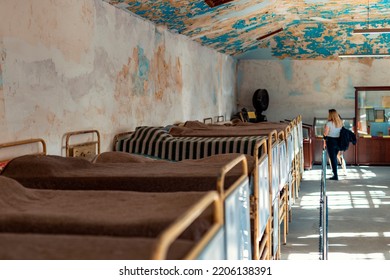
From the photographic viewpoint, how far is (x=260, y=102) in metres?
17.5

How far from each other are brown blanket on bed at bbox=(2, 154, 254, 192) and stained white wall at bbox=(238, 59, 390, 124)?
13.1 metres

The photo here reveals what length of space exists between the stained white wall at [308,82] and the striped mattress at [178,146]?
10404mm

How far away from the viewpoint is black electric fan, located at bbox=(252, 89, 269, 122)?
17.5 metres

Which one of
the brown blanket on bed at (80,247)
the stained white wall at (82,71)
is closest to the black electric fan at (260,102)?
the stained white wall at (82,71)

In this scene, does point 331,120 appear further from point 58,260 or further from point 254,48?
point 58,260

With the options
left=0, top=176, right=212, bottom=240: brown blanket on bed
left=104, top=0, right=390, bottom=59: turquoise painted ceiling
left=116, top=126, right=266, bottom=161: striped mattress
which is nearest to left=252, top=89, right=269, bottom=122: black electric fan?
left=104, top=0, right=390, bottom=59: turquoise painted ceiling

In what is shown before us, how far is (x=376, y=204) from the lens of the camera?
36.2ft

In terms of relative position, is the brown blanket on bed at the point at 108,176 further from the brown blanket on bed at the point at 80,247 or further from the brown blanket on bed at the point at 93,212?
the brown blanket on bed at the point at 80,247

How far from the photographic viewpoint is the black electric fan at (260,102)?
17516mm

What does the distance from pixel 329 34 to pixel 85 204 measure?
44.1ft

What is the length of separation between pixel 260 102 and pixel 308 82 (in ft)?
5.48

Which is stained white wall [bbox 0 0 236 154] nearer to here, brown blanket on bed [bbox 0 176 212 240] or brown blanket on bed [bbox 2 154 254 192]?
brown blanket on bed [bbox 2 154 254 192]

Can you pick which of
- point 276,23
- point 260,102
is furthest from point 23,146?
point 260,102

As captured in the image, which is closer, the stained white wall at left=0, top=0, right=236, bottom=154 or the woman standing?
the stained white wall at left=0, top=0, right=236, bottom=154
